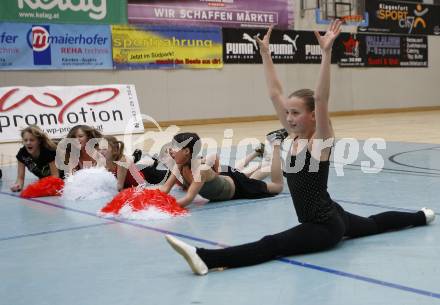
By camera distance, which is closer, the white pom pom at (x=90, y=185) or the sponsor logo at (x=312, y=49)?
the white pom pom at (x=90, y=185)

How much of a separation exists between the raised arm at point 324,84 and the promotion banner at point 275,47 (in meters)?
11.9

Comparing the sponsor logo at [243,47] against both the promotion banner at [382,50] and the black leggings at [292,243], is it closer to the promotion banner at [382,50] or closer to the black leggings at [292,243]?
the promotion banner at [382,50]

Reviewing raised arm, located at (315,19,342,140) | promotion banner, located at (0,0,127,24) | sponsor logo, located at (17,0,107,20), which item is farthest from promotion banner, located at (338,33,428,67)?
raised arm, located at (315,19,342,140)

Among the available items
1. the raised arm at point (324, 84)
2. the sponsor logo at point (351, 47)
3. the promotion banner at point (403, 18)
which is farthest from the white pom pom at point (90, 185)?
the promotion banner at point (403, 18)

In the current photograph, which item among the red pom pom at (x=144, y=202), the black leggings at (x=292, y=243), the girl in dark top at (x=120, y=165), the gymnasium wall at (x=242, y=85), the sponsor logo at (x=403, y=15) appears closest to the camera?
the black leggings at (x=292, y=243)

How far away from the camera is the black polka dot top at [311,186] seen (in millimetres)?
2805

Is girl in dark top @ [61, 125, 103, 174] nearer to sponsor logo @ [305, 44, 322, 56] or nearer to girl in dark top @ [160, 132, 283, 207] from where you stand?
girl in dark top @ [160, 132, 283, 207]

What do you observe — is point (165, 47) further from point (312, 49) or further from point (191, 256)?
point (191, 256)

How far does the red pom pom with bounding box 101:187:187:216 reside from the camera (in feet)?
12.8

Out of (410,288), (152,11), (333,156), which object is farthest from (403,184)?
(152,11)

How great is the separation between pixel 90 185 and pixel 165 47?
351 inches

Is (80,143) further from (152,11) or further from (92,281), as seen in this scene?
(152,11)

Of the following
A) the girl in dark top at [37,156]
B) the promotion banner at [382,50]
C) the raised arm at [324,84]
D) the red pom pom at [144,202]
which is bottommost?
the red pom pom at [144,202]

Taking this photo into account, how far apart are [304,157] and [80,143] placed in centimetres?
298
